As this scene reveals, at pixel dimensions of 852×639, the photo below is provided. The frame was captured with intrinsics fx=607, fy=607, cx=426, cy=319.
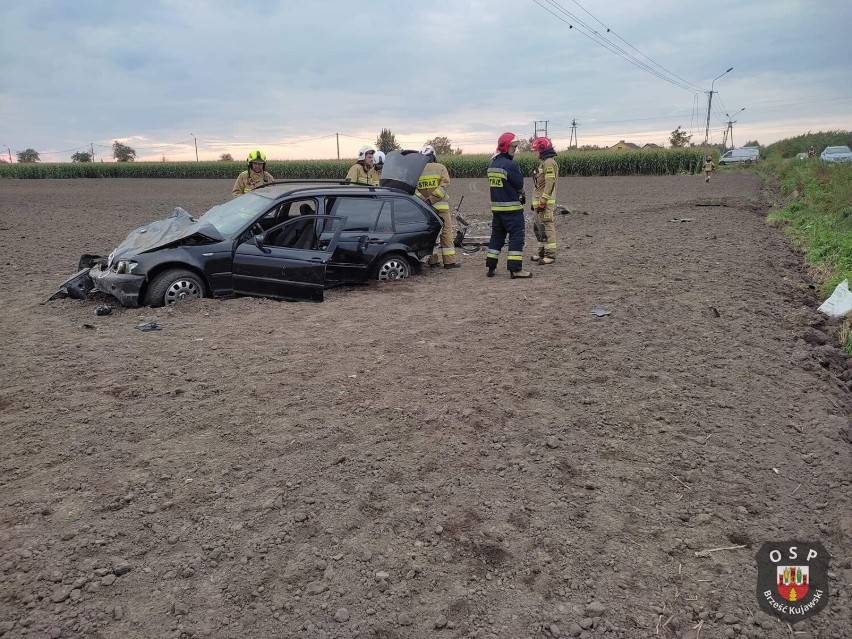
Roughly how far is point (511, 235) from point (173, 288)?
469cm

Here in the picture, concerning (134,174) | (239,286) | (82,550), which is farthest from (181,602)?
(134,174)

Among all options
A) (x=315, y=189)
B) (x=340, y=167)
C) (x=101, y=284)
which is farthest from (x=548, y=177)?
(x=340, y=167)

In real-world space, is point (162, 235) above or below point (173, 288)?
above

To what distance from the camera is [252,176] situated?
1069 cm

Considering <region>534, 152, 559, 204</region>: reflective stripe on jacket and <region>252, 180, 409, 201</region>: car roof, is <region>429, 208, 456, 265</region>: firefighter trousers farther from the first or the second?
<region>534, 152, 559, 204</region>: reflective stripe on jacket

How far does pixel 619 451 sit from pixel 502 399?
99cm

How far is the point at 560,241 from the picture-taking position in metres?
12.9

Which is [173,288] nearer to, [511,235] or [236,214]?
[236,214]

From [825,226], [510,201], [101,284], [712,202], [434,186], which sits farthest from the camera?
[712,202]

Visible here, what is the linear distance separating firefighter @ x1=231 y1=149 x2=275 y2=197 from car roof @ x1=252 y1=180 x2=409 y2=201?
5.97 feet

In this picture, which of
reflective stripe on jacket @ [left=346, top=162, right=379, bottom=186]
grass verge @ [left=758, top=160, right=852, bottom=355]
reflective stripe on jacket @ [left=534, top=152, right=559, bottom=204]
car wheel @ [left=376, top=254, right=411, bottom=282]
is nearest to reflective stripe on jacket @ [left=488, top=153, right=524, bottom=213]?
reflective stripe on jacket @ [left=534, top=152, right=559, bottom=204]

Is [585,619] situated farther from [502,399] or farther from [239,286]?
[239,286]

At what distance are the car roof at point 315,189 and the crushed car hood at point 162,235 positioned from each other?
3.18 feet

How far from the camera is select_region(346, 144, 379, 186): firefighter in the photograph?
34.2ft
